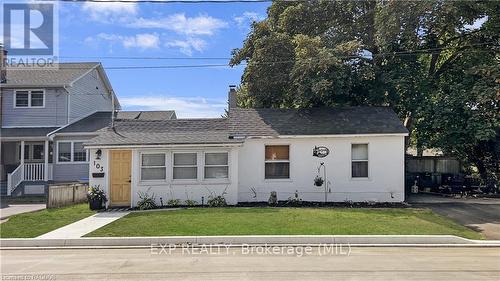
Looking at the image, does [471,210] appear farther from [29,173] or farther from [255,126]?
[29,173]

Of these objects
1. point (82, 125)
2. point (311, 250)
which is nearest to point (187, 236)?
point (311, 250)

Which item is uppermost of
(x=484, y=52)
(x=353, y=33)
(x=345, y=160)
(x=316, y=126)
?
(x=353, y=33)

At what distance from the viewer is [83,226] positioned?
12914 millimetres

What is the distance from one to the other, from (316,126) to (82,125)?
15.7 meters

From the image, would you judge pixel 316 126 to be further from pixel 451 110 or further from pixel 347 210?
pixel 451 110

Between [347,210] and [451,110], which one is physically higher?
[451,110]

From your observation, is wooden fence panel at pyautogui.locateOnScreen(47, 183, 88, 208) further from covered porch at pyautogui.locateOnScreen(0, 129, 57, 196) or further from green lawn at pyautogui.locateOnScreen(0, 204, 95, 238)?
covered porch at pyautogui.locateOnScreen(0, 129, 57, 196)

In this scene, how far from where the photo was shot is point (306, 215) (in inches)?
548

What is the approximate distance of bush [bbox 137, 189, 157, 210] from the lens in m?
16.6

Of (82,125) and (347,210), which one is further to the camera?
(82,125)

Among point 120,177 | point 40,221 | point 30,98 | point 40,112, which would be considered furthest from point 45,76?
point 40,221

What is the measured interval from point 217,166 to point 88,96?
16.2 m

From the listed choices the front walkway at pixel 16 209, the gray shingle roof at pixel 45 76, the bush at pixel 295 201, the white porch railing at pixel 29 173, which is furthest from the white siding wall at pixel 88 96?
the bush at pixel 295 201

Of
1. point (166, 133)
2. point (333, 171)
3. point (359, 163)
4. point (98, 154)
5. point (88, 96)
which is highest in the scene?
point (88, 96)
